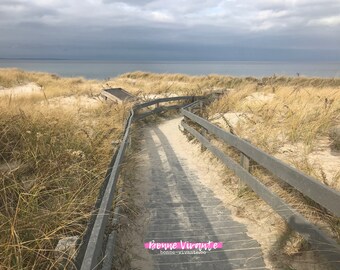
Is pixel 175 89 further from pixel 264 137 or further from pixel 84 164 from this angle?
pixel 84 164

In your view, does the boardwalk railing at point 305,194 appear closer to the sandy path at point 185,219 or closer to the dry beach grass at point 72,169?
the dry beach grass at point 72,169

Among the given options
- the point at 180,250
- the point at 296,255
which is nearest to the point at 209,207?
the point at 180,250

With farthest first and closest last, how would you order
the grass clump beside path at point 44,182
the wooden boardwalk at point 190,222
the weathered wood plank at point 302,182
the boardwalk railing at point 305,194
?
the wooden boardwalk at point 190,222 → the boardwalk railing at point 305,194 → the weathered wood plank at point 302,182 → the grass clump beside path at point 44,182

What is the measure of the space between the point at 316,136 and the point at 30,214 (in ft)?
23.8

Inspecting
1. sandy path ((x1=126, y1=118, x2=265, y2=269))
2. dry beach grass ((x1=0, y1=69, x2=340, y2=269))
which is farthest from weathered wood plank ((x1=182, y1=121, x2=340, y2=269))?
sandy path ((x1=126, y1=118, x2=265, y2=269))

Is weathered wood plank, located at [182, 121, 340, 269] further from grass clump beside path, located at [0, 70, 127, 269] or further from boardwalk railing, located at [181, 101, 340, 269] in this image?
grass clump beside path, located at [0, 70, 127, 269]

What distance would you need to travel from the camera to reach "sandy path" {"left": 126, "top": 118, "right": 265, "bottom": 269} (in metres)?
4.63

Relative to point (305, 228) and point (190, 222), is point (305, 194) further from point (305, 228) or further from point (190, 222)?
point (190, 222)

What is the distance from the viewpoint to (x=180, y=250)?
4.91 meters

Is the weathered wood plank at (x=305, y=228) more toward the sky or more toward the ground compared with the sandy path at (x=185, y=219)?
more toward the sky

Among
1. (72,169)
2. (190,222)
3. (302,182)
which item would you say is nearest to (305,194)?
(302,182)

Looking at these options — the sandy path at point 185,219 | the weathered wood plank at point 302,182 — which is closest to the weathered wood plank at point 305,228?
the weathered wood plank at point 302,182

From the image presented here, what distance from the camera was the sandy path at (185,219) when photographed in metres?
4.63

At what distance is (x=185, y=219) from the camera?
5848 mm
